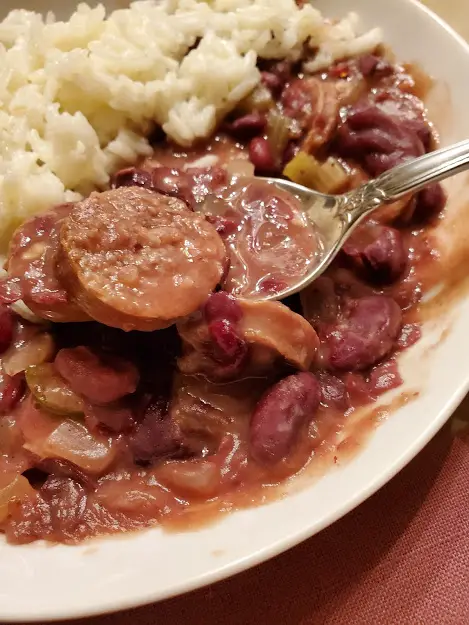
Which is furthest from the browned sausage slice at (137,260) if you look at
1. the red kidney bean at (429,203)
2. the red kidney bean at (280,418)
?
the red kidney bean at (429,203)

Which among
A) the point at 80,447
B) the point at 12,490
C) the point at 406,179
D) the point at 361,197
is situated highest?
the point at 406,179

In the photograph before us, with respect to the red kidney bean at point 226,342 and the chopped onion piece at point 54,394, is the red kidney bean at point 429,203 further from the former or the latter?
the chopped onion piece at point 54,394

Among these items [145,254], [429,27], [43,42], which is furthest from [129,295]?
[429,27]

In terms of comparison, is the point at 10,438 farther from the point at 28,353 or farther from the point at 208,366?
A: the point at 208,366

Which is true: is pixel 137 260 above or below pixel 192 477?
above

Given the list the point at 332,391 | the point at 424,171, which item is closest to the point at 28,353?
the point at 332,391

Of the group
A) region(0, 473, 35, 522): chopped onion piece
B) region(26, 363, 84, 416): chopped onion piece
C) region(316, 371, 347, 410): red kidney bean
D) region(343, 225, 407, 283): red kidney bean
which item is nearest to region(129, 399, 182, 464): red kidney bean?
region(26, 363, 84, 416): chopped onion piece
